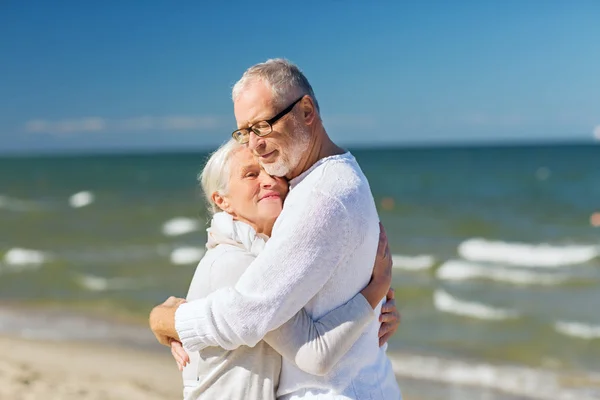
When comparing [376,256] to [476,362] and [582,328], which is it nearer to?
[476,362]

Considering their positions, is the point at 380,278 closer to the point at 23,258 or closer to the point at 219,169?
the point at 219,169

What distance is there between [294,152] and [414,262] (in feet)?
38.2

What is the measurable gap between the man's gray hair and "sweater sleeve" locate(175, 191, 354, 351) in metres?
0.38

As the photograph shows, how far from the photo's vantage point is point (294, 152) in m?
2.44

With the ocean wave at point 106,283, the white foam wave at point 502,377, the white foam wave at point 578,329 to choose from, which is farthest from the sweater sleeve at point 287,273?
the ocean wave at point 106,283

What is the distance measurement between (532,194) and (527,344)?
21.6m

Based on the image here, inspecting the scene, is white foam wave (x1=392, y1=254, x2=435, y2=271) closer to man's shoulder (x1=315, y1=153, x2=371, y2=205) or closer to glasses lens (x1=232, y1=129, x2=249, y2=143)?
glasses lens (x1=232, y1=129, x2=249, y2=143)

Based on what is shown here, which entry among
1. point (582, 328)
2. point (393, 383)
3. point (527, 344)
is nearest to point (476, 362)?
point (527, 344)

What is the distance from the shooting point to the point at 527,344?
8.53m

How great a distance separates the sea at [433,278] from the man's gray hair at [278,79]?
3.88ft

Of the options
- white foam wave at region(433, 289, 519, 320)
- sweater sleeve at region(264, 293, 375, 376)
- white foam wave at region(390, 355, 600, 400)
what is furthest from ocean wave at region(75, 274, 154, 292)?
sweater sleeve at region(264, 293, 375, 376)

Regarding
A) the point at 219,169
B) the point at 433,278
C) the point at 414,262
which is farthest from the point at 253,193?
the point at 414,262

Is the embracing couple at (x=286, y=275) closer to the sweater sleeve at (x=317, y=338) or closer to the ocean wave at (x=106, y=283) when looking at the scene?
the sweater sleeve at (x=317, y=338)

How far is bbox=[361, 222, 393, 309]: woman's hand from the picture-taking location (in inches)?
92.5
